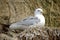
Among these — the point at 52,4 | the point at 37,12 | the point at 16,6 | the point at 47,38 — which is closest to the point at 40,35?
the point at 47,38

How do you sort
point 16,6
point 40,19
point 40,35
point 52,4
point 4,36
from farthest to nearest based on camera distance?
point 52,4 → point 16,6 → point 40,19 → point 4,36 → point 40,35

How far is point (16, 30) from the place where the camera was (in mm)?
3977

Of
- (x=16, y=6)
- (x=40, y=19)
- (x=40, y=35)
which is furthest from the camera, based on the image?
(x=16, y=6)

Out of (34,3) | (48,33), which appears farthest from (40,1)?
(48,33)

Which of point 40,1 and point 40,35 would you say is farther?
point 40,1

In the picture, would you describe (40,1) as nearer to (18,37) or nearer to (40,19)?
(40,19)

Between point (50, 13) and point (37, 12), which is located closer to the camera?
point (37, 12)

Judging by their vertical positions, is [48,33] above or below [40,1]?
below

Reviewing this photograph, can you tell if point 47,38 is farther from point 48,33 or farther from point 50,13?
point 50,13

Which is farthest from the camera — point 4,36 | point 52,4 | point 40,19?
point 52,4

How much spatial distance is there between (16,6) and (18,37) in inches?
90.3

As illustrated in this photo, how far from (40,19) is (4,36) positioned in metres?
0.66

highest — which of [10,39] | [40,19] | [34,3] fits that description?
[34,3]

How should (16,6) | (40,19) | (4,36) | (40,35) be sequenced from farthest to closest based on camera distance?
1. (16,6)
2. (40,19)
3. (4,36)
4. (40,35)
